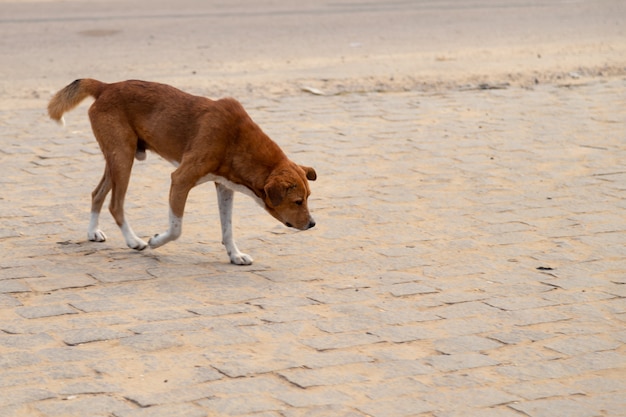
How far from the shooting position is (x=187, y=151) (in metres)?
6.92

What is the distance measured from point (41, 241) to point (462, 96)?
6462 millimetres

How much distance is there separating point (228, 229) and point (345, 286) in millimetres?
976

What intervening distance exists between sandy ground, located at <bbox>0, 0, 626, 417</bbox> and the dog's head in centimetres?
37

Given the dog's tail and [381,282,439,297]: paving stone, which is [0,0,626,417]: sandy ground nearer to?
[381,282,439,297]: paving stone

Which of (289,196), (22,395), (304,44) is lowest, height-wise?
(22,395)

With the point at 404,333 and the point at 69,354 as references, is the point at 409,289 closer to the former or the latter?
the point at 404,333

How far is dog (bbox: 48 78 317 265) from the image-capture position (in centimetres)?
677

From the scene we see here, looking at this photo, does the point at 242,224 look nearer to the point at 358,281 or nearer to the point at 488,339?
the point at 358,281

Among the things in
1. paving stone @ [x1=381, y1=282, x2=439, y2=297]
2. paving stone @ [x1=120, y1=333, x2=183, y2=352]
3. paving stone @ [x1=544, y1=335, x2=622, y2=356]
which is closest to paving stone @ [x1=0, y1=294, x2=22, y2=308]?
paving stone @ [x1=120, y1=333, x2=183, y2=352]

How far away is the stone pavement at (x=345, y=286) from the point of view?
4.99m

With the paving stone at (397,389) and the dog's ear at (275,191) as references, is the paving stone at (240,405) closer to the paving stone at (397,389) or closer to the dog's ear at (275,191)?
the paving stone at (397,389)

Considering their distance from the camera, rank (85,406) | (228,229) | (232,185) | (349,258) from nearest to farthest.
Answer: (85,406), (232,185), (228,229), (349,258)

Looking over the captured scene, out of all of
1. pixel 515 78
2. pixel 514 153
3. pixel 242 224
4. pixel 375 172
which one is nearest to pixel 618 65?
pixel 515 78

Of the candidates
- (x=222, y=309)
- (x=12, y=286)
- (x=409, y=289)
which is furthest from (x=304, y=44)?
Answer: (x=222, y=309)
